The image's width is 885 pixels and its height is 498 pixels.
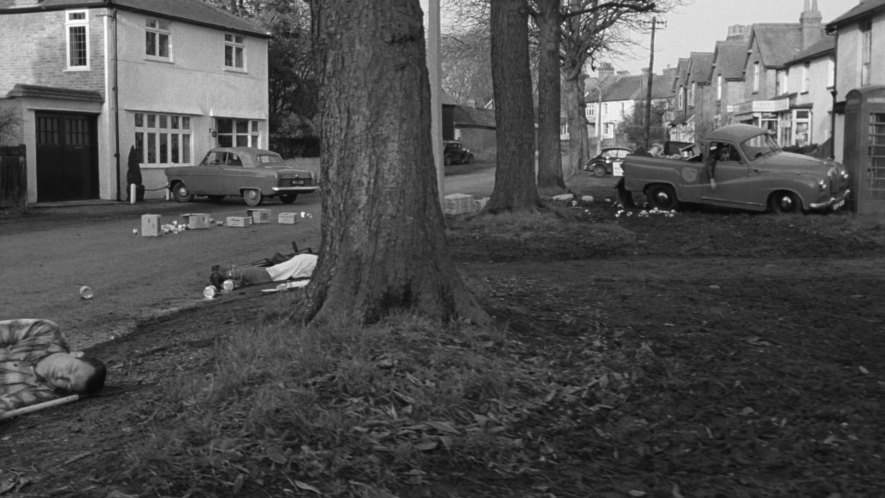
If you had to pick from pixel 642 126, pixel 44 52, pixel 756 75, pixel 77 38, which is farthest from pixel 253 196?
pixel 642 126

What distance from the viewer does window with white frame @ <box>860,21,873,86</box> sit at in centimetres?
3706

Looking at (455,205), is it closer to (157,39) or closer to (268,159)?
(268,159)

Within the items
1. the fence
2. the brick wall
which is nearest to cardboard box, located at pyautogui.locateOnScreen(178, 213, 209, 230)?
the fence

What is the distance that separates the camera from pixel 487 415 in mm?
5156

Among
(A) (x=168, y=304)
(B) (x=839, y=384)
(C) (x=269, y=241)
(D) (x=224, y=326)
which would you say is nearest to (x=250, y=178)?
(C) (x=269, y=241)

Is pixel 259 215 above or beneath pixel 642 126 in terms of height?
beneath

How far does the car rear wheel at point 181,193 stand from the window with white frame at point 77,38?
531cm

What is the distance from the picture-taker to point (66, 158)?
32000 mm

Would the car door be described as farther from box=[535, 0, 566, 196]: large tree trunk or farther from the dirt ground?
the dirt ground

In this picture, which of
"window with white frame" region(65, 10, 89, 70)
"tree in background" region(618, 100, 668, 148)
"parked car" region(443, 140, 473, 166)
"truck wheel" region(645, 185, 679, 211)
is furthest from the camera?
"tree in background" region(618, 100, 668, 148)

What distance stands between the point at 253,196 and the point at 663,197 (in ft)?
41.2

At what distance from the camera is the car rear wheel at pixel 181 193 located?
3166 cm

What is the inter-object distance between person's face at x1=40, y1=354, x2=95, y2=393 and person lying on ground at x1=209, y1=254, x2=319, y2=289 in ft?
18.3

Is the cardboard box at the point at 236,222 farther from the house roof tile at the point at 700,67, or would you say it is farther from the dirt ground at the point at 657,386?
the house roof tile at the point at 700,67
